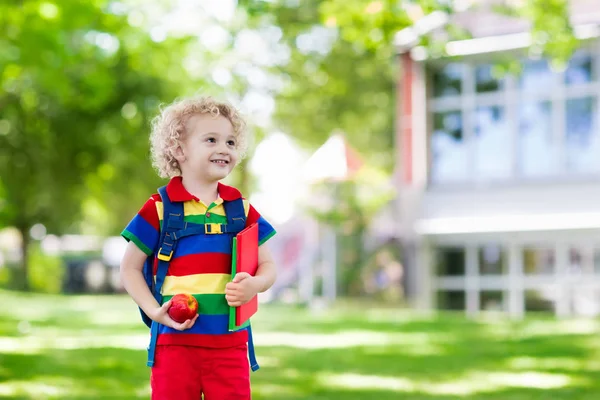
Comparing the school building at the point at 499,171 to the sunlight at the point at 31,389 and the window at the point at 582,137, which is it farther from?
the sunlight at the point at 31,389

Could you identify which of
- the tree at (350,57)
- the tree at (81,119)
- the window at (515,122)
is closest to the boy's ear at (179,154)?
the tree at (350,57)

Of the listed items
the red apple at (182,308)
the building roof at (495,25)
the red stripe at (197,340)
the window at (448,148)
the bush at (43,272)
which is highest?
the building roof at (495,25)

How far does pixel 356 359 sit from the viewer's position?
9758 mm

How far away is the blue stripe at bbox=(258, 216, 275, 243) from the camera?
3.68 m

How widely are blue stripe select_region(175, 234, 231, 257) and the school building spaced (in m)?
16.7

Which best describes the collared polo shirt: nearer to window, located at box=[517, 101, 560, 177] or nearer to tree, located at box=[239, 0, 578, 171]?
tree, located at box=[239, 0, 578, 171]

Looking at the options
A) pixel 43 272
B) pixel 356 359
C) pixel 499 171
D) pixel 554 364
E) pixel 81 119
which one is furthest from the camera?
pixel 43 272

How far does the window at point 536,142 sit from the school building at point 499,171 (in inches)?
0.8

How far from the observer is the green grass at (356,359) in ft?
24.2

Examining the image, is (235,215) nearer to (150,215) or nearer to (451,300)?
(150,215)

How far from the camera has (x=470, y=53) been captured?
65.9ft

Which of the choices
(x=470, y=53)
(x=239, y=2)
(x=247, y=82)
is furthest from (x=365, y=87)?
(x=239, y=2)

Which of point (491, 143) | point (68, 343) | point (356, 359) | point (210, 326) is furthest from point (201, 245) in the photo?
point (491, 143)

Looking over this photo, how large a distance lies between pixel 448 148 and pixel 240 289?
59.0 feet
